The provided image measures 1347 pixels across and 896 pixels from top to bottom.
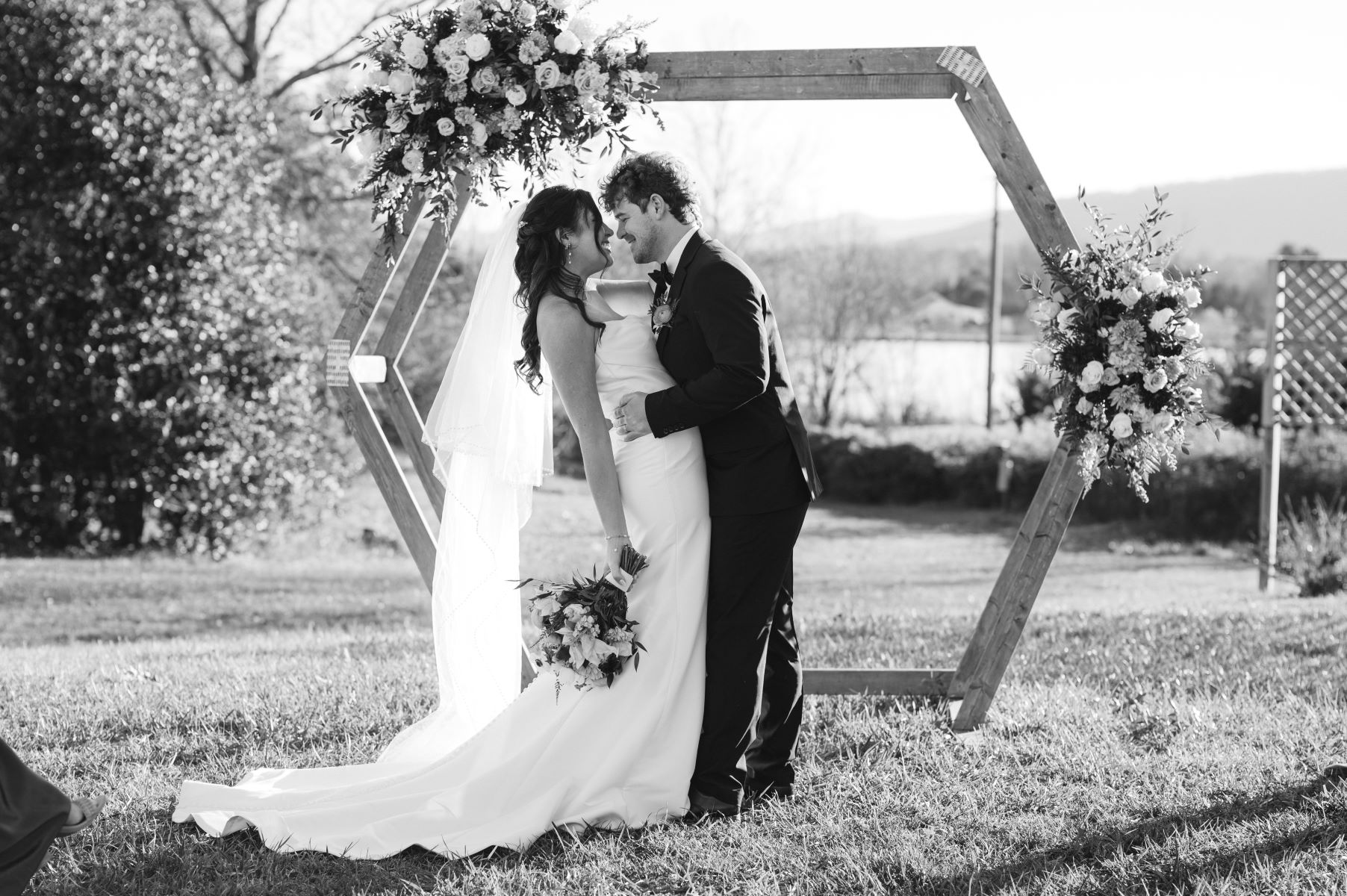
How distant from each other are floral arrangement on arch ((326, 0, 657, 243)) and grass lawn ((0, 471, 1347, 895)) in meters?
1.67

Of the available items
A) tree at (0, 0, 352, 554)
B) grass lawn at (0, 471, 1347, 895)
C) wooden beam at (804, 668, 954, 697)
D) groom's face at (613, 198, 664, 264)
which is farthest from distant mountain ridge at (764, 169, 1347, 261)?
groom's face at (613, 198, 664, 264)

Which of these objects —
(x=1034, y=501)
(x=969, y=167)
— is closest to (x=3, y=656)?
(x=1034, y=501)

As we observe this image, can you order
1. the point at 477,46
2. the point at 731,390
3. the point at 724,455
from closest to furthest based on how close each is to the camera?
1. the point at 731,390
2. the point at 724,455
3. the point at 477,46

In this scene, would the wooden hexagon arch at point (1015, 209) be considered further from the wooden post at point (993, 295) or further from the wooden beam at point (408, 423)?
the wooden post at point (993, 295)

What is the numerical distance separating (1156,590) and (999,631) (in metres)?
8.96

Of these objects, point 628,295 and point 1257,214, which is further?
point 1257,214

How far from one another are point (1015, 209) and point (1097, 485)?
1536 cm

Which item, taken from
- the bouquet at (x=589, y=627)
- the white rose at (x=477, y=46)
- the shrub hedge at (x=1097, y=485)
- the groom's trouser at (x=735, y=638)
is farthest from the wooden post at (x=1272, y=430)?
the white rose at (x=477, y=46)

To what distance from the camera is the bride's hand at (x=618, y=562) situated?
4.15 meters

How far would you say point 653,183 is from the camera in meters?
4.17

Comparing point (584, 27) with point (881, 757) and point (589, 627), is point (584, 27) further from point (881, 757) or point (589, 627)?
point (881, 757)

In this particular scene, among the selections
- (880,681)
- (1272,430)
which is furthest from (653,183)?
(1272,430)

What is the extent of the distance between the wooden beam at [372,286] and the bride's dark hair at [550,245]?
1.03 meters

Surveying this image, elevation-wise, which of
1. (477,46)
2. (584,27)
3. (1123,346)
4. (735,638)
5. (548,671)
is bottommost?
(548,671)
